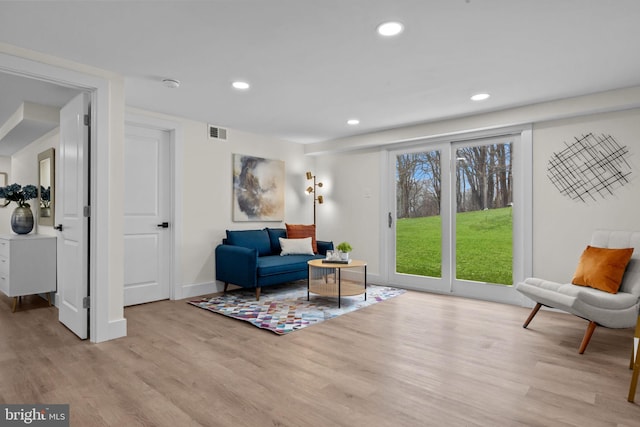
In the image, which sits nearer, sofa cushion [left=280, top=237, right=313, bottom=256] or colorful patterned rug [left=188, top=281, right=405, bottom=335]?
colorful patterned rug [left=188, top=281, right=405, bottom=335]

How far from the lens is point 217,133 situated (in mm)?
4965

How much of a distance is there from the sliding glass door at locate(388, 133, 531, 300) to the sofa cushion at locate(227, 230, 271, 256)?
1.92 meters

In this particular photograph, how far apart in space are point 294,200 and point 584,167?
4068 millimetres

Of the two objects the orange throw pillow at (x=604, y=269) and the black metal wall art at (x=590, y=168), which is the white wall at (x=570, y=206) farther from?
the orange throw pillow at (x=604, y=269)

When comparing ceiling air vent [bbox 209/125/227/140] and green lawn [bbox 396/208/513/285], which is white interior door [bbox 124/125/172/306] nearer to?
ceiling air vent [bbox 209/125/227/140]

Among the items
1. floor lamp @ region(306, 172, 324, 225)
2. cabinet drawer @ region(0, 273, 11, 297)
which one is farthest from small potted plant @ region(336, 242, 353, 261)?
cabinet drawer @ region(0, 273, 11, 297)

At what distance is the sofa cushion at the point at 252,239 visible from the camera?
16.0 feet

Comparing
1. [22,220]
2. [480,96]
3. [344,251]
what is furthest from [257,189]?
[480,96]

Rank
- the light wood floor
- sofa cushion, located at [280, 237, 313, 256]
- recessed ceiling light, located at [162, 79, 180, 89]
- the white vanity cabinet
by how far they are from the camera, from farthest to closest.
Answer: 1. sofa cushion, located at [280, 237, 313, 256]
2. the white vanity cabinet
3. recessed ceiling light, located at [162, 79, 180, 89]
4. the light wood floor

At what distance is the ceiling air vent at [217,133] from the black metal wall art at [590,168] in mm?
4175

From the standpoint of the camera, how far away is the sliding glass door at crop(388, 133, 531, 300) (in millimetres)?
4367

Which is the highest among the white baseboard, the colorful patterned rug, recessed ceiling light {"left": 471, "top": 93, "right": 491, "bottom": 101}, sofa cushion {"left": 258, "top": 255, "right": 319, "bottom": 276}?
recessed ceiling light {"left": 471, "top": 93, "right": 491, "bottom": 101}

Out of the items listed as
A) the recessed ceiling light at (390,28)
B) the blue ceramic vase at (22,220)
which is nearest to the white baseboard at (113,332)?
the blue ceramic vase at (22,220)

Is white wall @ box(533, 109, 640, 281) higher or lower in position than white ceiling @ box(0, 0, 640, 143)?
lower
